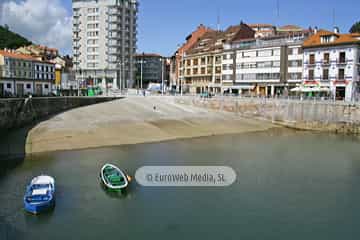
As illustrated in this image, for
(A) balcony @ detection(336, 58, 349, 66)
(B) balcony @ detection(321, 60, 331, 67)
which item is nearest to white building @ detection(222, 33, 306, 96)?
(B) balcony @ detection(321, 60, 331, 67)

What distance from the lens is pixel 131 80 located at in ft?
456

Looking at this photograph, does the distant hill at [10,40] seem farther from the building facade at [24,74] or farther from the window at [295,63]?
the window at [295,63]

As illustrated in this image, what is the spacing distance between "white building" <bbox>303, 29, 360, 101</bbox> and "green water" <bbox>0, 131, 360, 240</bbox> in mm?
37254

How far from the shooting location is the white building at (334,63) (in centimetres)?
6981

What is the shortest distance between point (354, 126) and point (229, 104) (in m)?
25.0

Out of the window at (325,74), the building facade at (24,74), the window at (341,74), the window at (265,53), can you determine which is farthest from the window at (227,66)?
the building facade at (24,74)

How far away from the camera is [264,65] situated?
89562 mm

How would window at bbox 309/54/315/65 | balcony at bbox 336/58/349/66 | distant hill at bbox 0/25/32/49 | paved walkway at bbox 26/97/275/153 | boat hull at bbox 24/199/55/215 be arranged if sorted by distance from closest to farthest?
boat hull at bbox 24/199/55/215 → paved walkway at bbox 26/97/275/153 → balcony at bbox 336/58/349/66 → window at bbox 309/54/315/65 → distant hill at bbox 0/25/32/49

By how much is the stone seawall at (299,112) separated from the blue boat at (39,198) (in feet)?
162

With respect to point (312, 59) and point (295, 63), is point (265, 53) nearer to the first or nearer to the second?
point (295, 63)

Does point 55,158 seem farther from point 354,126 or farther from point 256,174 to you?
point 354,126

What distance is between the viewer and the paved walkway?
141ft

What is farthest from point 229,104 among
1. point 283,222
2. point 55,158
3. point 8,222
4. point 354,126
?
point 8,222

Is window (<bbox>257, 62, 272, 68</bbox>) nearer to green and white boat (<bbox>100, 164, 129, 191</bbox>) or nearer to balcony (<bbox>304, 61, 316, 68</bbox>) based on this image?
Result: balcony (<bbox>304, 61, 316, 68</bbox>)
